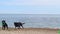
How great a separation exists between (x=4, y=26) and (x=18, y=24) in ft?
4.42

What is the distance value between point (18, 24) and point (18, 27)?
0.94 feet

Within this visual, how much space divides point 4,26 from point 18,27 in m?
1.34

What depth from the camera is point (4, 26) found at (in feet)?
77.5

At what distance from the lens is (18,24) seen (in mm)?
23938

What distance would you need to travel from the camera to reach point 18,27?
24.0m
